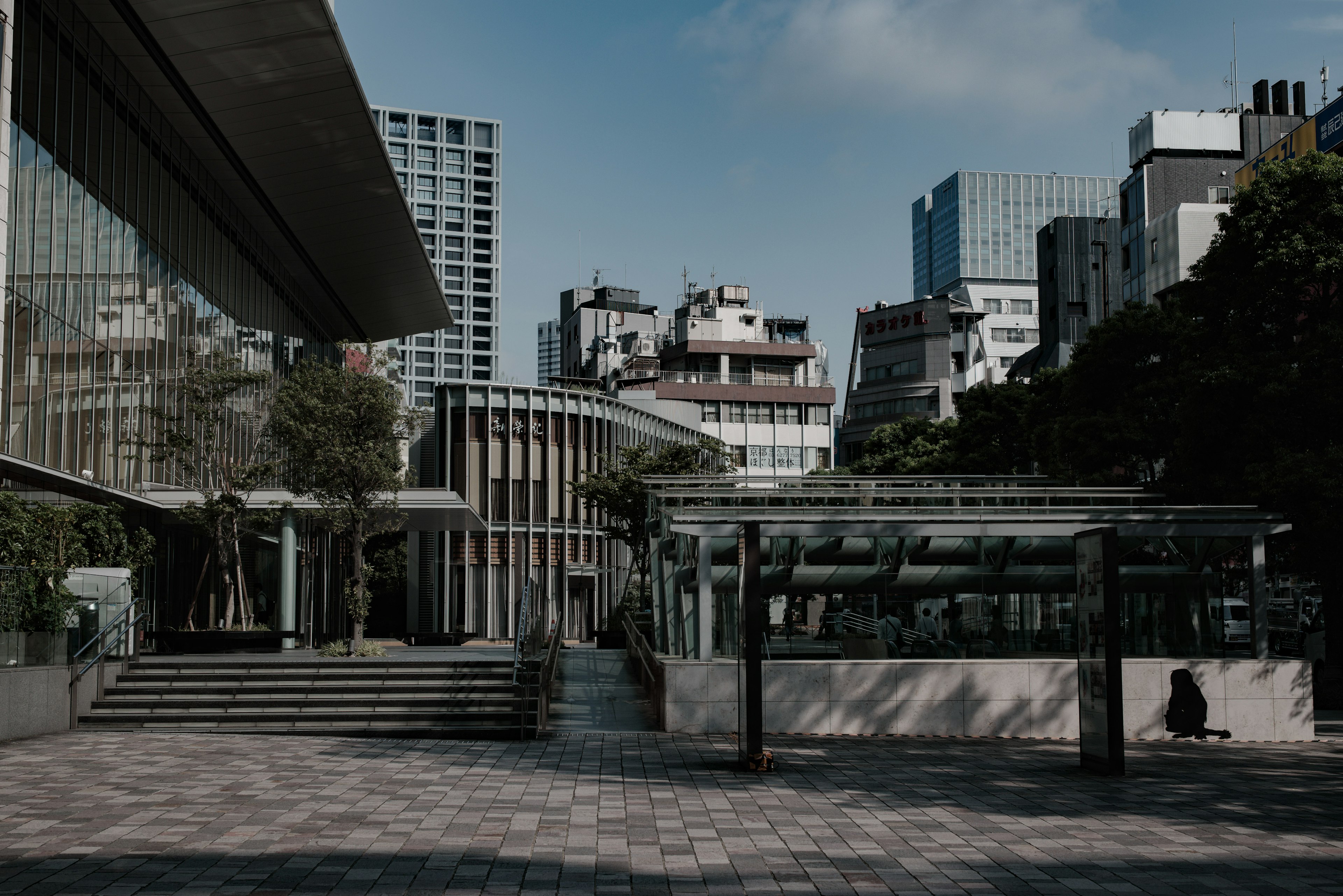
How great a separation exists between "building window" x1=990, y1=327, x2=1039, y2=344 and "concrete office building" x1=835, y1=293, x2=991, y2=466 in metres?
6.65

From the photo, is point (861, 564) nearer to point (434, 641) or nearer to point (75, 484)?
point (75, 484)

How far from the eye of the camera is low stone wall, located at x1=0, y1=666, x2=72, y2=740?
46.5 ft

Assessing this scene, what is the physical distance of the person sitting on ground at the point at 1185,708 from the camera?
15414 mm

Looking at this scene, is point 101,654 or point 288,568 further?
point 288,568

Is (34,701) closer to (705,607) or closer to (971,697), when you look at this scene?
(705,607)

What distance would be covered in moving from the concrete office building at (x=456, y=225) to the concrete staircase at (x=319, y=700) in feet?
433

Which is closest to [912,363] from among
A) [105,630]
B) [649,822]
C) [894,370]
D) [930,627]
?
[894,370]

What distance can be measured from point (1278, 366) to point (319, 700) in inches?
655

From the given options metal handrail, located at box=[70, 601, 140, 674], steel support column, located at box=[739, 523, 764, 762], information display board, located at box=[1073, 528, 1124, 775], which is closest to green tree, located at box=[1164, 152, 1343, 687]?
information display board, located at box=[1073, 528, 1124, 775]

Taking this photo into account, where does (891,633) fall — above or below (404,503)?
below

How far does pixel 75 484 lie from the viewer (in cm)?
2073

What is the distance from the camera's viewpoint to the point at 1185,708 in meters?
15.4

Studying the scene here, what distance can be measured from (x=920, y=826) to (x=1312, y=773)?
5934 mm

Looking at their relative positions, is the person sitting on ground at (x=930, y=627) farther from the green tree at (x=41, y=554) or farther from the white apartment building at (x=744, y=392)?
the white apartment building at (x=744, y=392)
